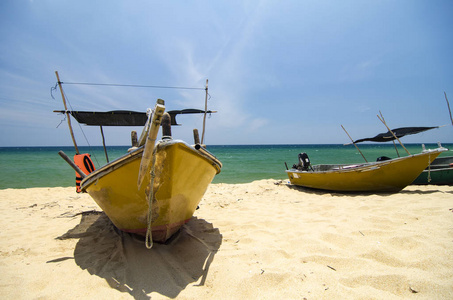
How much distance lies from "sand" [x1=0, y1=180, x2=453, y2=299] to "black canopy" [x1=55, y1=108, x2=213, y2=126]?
8.85 ft

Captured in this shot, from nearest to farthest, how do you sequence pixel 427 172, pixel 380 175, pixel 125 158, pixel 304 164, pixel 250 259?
pixel 125 158 → pixel 250 259 → pixel 380 175 → pixel 427 172 → pixel 304 164

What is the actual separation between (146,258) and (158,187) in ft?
3.51

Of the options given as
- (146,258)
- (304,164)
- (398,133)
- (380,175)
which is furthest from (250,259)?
(398,133)

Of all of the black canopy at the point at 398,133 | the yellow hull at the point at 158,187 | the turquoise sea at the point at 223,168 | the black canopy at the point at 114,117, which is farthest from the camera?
the turquoise sea at the point at 223,168

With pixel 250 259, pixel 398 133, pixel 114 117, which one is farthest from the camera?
pixel 398 133

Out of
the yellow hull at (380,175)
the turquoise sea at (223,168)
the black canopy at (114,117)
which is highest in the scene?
the black canopy at (114,117)

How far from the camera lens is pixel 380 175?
5949 millimetres

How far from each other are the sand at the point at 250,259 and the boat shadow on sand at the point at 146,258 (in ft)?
0.04

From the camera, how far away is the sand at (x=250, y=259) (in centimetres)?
195

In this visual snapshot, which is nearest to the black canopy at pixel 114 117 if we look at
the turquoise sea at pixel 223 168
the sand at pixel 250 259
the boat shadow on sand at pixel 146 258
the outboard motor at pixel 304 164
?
the turquoise sea at pixel 223 168

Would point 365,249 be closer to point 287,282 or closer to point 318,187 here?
point 287,282

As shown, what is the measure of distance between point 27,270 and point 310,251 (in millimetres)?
3525

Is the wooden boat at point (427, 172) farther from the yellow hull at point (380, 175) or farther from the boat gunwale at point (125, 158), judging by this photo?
the boat gunwale at point (125, 158)

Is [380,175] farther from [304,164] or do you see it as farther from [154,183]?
[154,183]
